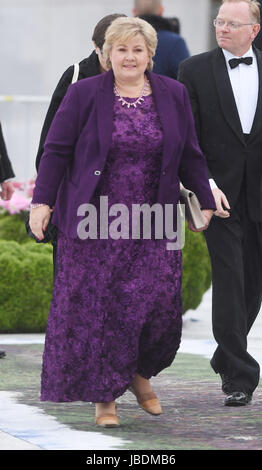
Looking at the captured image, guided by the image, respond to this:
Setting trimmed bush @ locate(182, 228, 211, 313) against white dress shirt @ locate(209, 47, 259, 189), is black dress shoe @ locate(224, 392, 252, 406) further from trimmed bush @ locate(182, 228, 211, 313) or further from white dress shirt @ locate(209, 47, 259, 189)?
trimmed bush @ locate(182, 228, 211, 313)

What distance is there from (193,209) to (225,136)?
665 millimetres

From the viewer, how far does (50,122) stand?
7129 millimetres

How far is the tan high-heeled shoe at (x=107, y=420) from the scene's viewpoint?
6.36m

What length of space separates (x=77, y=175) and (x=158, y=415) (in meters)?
1.15

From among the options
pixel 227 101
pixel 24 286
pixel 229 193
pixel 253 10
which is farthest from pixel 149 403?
pixel 24 286

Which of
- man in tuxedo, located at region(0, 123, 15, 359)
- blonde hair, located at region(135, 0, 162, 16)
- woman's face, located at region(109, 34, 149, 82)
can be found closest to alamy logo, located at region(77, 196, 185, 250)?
woman's face, located at region(109, 34, 149, 82)

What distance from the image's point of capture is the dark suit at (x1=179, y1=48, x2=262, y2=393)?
706cm

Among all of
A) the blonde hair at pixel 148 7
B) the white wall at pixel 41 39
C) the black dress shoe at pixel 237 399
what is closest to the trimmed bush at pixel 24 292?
the blonde hair at pixel 148 7

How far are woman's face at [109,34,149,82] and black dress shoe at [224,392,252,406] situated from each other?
1.59 meters

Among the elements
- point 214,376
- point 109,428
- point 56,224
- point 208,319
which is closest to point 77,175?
point 56,224

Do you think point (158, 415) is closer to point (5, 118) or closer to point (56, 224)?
point (56, 224)

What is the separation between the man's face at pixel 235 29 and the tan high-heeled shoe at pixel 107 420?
74.9 inches


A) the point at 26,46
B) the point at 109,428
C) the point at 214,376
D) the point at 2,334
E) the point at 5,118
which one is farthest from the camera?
the point at 26,46

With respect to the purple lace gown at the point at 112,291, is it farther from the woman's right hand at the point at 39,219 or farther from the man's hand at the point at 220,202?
the man's hand at the point at 220,202
